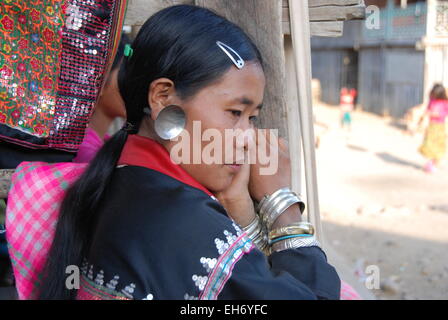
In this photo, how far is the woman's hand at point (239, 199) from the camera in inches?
66.9

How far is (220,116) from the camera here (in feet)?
4.89

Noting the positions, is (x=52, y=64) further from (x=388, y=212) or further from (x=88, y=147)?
(x=388, y=212)

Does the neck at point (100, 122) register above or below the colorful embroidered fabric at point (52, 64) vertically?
below

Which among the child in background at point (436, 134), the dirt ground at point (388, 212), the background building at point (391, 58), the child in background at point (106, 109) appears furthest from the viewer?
the background building at point (391, 58)

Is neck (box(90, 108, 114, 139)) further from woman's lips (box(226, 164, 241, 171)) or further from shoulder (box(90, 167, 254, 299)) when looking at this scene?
shoulder (box(90, 167, 254, 299))

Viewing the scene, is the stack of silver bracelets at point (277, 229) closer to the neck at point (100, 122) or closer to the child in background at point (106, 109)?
the child in background at point (106, 109)

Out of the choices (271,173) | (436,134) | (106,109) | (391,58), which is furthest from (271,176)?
(391,58)

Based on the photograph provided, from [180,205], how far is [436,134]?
32.0 ft

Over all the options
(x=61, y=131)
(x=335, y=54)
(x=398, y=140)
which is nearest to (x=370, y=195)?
(x=398, y=140)

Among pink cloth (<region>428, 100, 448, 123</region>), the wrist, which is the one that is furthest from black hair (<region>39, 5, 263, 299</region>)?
pink cloth (<region>428, 100, 448, 123</region>)

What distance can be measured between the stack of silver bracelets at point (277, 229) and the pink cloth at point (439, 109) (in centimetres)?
941

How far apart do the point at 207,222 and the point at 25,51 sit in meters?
0.87

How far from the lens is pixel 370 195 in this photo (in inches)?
338

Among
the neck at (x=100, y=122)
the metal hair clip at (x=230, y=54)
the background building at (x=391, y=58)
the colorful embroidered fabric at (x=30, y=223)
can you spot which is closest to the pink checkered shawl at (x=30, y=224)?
the colorful embroidered fabric at (x=30, y=223)
